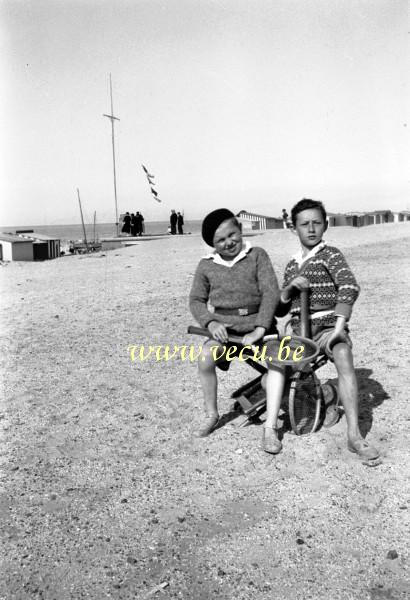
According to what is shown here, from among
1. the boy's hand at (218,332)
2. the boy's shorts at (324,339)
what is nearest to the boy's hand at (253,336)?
the boy's hand at (218,332)

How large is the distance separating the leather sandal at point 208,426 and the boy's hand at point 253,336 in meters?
0.58

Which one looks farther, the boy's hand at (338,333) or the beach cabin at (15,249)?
the beach cabin at (15,249)

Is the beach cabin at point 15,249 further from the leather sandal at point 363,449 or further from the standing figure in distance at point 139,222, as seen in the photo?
the leather sandal at point 363,449

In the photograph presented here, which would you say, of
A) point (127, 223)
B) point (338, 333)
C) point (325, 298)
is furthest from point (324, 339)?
point (127, 223)

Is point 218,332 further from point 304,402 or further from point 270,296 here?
point 304,402

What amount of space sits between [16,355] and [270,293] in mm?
3341

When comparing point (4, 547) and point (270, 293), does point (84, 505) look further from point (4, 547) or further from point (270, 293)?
point (270, 293)

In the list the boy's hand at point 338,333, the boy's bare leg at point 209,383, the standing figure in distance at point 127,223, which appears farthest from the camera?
the standing figure in distance at point 127,223

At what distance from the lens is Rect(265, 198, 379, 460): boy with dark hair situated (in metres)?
3.44

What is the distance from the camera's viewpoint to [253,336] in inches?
143

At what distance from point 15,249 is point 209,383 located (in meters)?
16.5

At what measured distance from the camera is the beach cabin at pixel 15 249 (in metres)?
19.0

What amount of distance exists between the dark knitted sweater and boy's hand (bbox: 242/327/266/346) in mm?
48

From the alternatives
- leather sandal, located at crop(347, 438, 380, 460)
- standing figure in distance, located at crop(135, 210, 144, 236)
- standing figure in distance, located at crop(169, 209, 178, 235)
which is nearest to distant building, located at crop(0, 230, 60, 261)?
standing figure in distance, located at crop(135, 210, 144, 236)
